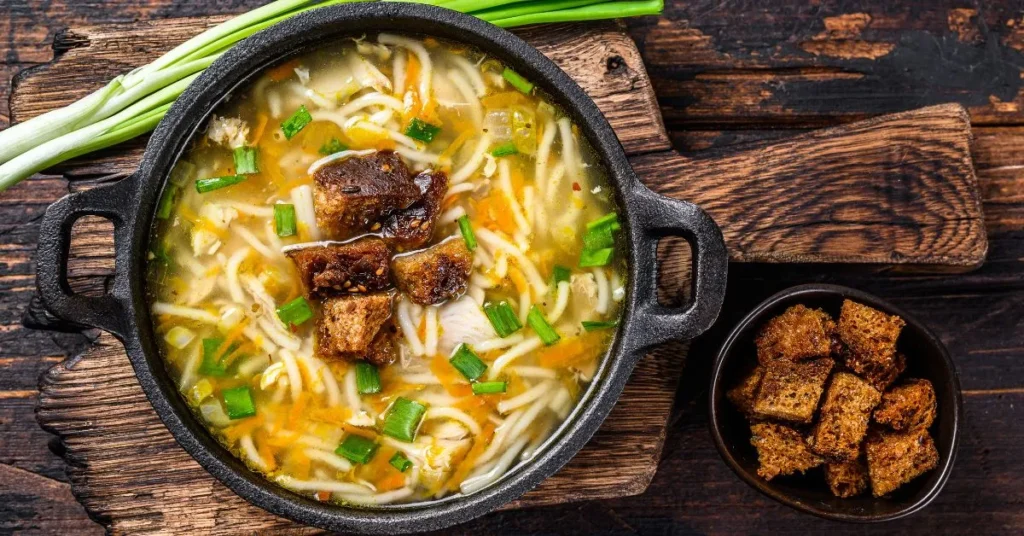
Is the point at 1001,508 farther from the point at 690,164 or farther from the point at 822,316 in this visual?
the point at 690,164

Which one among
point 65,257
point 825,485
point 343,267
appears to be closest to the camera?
point 65,257

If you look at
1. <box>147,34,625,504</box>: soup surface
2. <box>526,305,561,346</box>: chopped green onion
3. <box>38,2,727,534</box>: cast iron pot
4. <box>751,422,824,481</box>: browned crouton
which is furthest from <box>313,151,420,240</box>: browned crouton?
<box>751,422,824,481</box>: browned crouton

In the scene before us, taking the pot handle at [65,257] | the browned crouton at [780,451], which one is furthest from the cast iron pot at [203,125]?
the browned crouton at [780,451]

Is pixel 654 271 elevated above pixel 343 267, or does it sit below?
below

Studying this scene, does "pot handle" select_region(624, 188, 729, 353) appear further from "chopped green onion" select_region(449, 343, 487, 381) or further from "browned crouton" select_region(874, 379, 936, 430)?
"browned crouton" select_region(874, 379, 936, 430)

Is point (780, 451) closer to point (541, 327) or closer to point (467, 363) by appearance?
point (541, 327)

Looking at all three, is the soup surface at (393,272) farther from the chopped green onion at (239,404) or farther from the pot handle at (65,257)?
the pot handle at (65,257)

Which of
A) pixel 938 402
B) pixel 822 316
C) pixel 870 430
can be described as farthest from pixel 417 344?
pixel 938 402

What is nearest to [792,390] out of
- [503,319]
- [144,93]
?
[503,319]
